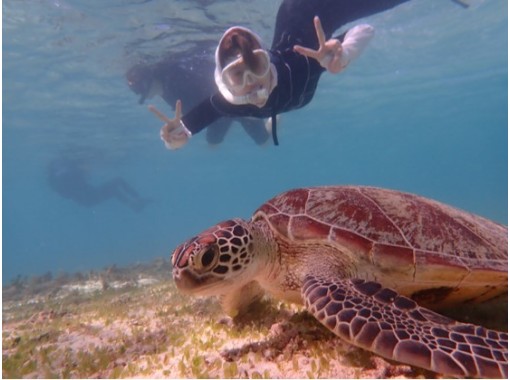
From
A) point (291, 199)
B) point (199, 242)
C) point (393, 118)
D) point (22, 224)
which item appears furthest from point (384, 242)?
point (22, 224)

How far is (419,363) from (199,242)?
141cm

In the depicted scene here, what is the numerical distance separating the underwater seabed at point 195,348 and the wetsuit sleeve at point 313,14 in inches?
182

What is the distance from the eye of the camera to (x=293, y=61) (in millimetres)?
5367

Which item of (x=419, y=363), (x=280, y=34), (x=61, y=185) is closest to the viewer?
(x=419, y=363)

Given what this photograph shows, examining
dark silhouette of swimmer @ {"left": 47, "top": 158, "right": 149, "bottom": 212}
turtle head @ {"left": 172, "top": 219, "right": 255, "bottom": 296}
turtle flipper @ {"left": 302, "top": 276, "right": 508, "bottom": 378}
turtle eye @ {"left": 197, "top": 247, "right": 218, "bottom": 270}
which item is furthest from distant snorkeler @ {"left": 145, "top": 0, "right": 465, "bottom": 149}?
dark silhouette of swimmer @ {"left": 47, "top": 158, "right": 149, "bottom": 212}

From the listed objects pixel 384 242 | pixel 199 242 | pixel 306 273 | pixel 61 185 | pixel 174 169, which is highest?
pixel 199 242

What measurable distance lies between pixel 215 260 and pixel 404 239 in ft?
4.37

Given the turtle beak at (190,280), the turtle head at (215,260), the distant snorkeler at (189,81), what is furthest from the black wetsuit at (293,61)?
the distant snorkeler at (189,81)

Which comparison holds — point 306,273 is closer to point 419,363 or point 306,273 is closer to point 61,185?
point 419,363

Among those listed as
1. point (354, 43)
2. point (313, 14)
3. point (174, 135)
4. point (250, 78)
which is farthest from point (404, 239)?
point (313, 14)

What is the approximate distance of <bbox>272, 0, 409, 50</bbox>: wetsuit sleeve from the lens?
6.21 metres

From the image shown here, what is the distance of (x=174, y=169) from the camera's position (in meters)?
45.8

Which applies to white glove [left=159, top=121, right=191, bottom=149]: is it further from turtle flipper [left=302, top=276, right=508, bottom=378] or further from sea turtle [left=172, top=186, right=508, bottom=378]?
turtle flipper [left=302, top=276, right=508, bottom=378]

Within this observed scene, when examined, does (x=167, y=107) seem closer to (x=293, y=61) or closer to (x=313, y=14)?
(x=313, y=14)
